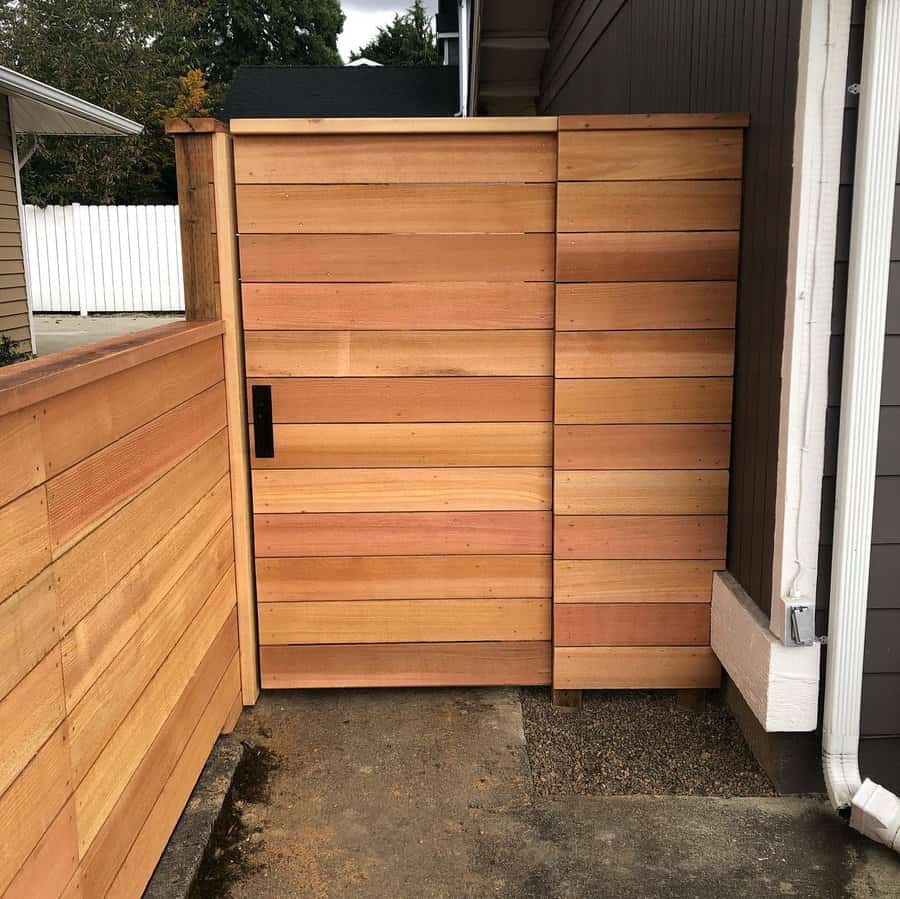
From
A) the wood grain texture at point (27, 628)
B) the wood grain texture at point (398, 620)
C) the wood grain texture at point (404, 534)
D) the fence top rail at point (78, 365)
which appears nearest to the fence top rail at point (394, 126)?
the fence top rail at point (78, 365)

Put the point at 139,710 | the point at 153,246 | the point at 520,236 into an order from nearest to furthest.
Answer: the point at 139,710 < the point at 520,236 < the point at 153,246

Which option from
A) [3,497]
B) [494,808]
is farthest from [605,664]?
[3,497]

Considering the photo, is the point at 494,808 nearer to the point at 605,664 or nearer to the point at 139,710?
the point at 605,664

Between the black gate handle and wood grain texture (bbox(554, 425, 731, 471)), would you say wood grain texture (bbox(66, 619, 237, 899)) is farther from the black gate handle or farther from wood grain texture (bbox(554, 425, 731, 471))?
wood grain texture (bbox(554, 425, 731, 471))

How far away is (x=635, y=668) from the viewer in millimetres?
3439

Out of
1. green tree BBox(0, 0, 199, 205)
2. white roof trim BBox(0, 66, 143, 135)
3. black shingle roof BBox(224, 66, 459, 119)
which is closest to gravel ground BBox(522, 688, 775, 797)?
white roof trim BBox(0, 66, 143, 135)

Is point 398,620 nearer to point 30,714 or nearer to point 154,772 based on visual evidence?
point 154,772

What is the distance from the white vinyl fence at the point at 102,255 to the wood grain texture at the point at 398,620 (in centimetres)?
1501

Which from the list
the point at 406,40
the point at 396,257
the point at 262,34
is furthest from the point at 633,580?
the point at 406,40

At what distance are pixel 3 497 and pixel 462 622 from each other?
82.8 inches

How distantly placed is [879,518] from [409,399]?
1.47 meters

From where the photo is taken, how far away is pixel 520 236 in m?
3.22

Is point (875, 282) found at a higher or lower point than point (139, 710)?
higher

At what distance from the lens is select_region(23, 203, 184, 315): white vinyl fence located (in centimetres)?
1753
